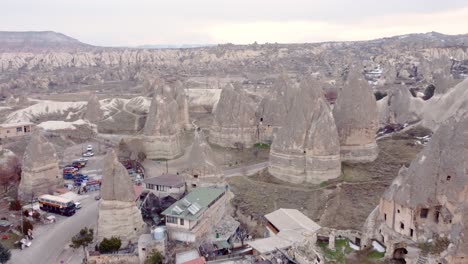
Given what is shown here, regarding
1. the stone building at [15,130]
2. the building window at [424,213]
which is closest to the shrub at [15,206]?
the stone building at [15,130]

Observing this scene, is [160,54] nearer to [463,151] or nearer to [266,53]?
[266,53]

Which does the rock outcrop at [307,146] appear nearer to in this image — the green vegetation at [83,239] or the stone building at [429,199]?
the stone building at [429,199]

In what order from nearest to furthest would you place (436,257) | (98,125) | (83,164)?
1. (436,257)
2. (83,164)
3. (98,125)

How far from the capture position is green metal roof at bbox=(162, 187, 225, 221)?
25.1 m

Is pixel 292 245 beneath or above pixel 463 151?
beneath

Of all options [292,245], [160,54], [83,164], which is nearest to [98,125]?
[83,164]

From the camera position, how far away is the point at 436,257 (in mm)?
19266

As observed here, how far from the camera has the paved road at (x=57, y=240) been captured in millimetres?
25297

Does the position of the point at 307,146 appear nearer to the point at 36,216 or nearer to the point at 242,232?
the point at 242,232

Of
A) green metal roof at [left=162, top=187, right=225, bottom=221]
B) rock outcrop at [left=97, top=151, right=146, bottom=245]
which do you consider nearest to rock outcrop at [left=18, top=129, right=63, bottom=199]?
rock outcrop at [left=97, top=151, right=146, bottom=245]

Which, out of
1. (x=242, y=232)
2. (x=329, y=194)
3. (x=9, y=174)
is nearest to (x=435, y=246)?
(x=329, y=194)

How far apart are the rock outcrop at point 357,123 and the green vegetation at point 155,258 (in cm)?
1844

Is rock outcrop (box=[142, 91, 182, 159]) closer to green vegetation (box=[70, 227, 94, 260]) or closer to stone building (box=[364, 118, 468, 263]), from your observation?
green vegetation (box=[70, 227, 94, 260])

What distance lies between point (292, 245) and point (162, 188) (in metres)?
12.2
